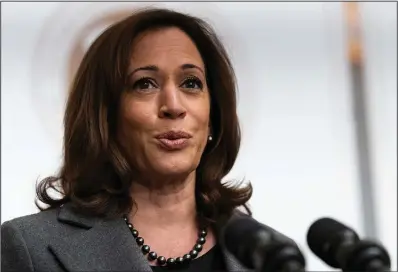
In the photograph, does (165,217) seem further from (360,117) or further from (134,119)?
(360,117)

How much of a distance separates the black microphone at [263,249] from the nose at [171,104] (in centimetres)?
40

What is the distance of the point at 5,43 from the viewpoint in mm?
2037

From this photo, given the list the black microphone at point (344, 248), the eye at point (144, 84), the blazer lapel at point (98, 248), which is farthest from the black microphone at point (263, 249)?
the eye at point (144, 84)

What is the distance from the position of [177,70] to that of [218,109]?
15 centimetres

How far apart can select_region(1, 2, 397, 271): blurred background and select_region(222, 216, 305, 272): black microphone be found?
3.65 ft

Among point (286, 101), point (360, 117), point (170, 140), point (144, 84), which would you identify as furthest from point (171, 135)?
point (360, 117)

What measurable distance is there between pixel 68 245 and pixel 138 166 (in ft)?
0.61

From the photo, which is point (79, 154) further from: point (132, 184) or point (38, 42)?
point (38, 42)

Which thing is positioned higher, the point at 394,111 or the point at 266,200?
the point at 394,111

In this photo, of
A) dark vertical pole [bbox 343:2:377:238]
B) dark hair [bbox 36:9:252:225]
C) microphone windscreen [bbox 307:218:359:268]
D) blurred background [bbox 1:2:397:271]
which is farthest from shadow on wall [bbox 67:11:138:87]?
microphone windscreen [bbox 307:218:359:268]

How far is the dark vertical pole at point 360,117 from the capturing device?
2.19 m

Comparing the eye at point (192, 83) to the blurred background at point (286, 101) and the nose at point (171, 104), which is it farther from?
the blurred background at point (286, 101)

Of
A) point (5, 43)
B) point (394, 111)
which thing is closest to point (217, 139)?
point (5, 43)

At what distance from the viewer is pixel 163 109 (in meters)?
1.26
